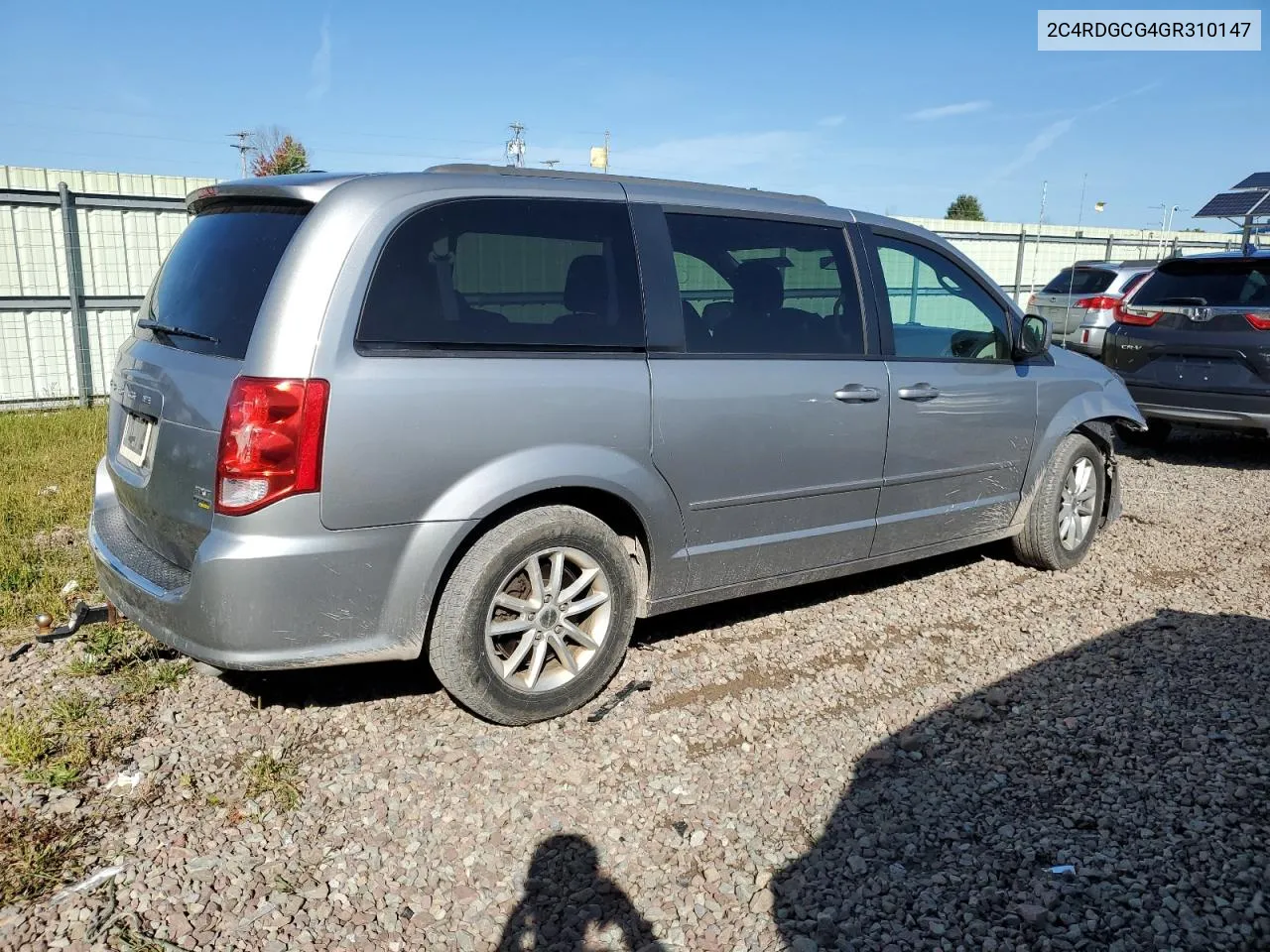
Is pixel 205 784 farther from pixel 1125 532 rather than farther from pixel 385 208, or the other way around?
pixel 1125 532

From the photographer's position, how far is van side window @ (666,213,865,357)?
3.88 metres

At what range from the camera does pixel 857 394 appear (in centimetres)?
424

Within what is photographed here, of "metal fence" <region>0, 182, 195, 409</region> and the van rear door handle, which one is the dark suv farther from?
"metal fence" <region>0, 182, 195, 409</region>

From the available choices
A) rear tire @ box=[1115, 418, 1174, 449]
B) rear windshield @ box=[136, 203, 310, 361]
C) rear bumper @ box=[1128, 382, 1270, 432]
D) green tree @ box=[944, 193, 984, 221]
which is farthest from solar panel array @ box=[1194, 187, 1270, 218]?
green tree @ box=[944, 193, 984, 221]

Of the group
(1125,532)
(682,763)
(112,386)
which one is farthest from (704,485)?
(1125,532)

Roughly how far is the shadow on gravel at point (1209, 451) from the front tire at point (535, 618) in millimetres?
7132

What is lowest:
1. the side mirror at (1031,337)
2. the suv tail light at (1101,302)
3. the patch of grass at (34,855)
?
the patch of grass at (34,855)

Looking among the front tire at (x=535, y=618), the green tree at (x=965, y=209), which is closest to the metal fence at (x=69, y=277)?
the front tire at (x=535, y=618)

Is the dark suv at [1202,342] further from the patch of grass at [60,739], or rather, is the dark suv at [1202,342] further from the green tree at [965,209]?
the green tree at [965,209]

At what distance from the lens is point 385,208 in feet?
10.4

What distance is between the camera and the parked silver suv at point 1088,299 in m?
13.3

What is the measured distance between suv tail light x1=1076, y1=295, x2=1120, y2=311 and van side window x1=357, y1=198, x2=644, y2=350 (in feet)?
38.1

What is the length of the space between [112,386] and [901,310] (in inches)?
134

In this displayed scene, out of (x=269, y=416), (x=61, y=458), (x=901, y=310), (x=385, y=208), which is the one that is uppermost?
(x=385, y=208)
